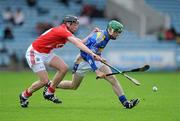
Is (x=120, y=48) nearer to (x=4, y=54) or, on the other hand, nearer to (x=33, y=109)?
(x=4, y=54)

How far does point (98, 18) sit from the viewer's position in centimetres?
3691

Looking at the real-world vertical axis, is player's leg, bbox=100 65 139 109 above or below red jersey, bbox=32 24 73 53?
below

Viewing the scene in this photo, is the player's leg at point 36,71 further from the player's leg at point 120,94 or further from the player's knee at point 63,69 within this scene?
the player's leg at point 120,94

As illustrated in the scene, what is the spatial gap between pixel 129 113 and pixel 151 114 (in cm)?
47

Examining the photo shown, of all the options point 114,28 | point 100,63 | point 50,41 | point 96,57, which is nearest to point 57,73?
Result: point 50,41

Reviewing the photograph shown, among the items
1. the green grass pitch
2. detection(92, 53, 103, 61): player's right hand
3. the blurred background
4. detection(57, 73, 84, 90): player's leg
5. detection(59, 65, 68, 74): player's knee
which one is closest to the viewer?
the green grass pitch

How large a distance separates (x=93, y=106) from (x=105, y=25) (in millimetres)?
20701

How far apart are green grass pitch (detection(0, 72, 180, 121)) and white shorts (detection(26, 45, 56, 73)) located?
0.88 meters

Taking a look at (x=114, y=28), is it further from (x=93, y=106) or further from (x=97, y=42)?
(x=93, y=106)

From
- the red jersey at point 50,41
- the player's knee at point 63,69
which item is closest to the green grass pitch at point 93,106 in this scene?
the player's knee at point 63,69

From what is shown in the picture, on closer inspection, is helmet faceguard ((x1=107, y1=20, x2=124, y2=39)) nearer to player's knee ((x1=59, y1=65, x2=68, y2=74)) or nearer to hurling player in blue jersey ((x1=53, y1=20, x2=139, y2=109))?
hurling player in blue jersey ((x1=53, y1=20, x2=139, y2=109))

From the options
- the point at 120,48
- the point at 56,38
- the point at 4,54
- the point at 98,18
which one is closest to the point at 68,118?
the point at 56,38

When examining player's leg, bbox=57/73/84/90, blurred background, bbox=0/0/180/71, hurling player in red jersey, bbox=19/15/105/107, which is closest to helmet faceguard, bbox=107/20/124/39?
hurling player in red jersey, bbox=19/15/105/107

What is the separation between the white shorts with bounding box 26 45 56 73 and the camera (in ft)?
49.9
